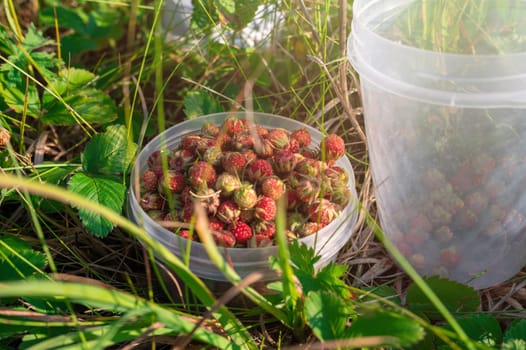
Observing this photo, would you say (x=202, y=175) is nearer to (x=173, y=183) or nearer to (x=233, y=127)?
(x=173, y=183)

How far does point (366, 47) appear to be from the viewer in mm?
833

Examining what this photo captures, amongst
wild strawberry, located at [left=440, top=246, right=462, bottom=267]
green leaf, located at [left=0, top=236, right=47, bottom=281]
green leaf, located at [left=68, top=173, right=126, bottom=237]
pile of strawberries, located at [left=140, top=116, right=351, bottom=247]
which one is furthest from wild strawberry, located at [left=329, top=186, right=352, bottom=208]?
green leaf, located at [left=0, top=236, right=47, bottom=281]

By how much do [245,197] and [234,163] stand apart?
0.07 m

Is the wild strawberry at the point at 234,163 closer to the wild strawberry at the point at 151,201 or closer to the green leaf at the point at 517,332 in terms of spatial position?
the wild strawberry at the point at 151,201

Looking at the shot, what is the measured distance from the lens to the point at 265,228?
0.85m

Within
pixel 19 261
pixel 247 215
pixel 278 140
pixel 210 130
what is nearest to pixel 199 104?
pixel 210 130

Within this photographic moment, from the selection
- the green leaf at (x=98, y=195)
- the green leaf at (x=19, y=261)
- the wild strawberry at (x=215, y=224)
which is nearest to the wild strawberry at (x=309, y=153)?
the wild strawberry at (x=215, y=224)

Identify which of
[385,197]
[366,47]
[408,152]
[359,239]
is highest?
[366,47]

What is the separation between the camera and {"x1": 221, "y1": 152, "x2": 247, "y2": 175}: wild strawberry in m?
0.89

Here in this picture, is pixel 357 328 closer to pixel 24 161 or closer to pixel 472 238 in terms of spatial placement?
pixel 472 238

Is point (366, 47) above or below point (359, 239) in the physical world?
above

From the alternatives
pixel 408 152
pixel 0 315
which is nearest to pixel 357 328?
pixel 408 152

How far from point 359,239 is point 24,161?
644 mm

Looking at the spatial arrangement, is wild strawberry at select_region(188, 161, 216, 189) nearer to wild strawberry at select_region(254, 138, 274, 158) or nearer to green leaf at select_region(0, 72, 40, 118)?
wild strawberry at select_region(254, 138, 274, 158)
